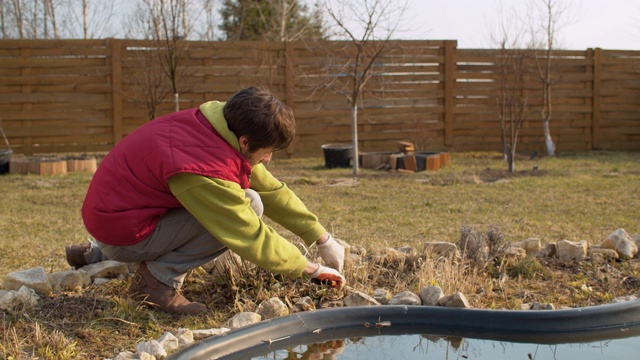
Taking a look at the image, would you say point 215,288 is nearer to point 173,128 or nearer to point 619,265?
point 173,128

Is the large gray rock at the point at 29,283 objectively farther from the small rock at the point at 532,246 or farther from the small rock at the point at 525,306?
the small rock at the point at 532,246

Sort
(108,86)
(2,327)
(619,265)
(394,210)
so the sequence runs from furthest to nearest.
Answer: (108,86), (394,210), (619,265), (2,327)

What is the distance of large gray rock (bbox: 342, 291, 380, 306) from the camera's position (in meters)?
3.39

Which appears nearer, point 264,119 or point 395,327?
point 264,119

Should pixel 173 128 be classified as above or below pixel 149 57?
below

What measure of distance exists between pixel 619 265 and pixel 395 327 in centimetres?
168

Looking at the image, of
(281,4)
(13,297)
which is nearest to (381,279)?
(13,297)

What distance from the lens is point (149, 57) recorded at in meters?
12.6

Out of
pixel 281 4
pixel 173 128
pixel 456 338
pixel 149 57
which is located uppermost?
pixel 281 4

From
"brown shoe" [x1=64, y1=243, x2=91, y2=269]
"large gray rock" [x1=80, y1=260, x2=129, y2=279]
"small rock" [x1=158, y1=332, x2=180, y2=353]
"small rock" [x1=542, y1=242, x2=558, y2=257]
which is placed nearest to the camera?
"small rock" [x1=158, y1=332, x2=180, y2=353]

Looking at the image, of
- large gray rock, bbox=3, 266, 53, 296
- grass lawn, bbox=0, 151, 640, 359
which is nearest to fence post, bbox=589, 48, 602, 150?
grass lawn, bbox=0, 151, 640, 359

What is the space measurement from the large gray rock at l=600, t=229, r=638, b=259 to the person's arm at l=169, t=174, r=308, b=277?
91.6 inches

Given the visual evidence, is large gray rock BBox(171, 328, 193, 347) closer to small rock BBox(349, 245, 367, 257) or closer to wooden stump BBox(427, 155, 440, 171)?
small rock BBox(349, 245, 367, 257)

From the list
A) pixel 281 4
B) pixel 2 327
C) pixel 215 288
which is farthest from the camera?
pixel 281 4
